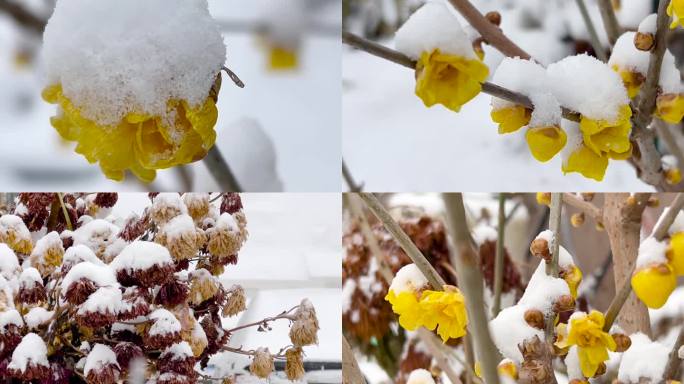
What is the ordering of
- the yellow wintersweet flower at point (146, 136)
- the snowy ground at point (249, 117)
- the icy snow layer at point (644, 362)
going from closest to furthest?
the yellow wintersweet flower at point (146, 136) < the icy snow layer at point (644, 362) < the snowy ground at point (249, 117)

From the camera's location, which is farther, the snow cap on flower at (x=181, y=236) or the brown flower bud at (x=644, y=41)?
the snow cap on flower at (x=181, y=236)

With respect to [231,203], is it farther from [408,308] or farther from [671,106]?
[671,106]

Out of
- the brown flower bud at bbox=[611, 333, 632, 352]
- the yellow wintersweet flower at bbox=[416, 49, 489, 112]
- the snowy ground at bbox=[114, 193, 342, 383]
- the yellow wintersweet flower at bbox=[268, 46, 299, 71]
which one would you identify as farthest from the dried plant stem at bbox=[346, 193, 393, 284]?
the yellow wintersweet flower at bbox=[416, 49, 489, 112]

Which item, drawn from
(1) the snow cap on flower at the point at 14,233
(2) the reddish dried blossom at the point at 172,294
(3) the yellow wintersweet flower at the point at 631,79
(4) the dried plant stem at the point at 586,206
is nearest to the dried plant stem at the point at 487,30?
(3) the yellow wintersweet flower at the point at 631,79

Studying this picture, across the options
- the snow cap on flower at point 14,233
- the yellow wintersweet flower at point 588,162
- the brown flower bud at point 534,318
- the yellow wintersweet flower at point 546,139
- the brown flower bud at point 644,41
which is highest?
the brown flower bud at point 644,41

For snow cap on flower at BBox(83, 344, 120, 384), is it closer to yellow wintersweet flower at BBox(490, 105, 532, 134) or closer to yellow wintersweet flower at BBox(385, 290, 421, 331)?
yellow wintersweet flower at BBox(385, 290, 421, 331)

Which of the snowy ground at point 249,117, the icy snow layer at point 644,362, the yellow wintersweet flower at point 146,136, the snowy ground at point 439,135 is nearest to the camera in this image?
the yellow wintersweet flower at point 146,136

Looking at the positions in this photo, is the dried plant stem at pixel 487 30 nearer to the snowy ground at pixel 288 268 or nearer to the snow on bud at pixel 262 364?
the snowy ground at pixel 288 268
